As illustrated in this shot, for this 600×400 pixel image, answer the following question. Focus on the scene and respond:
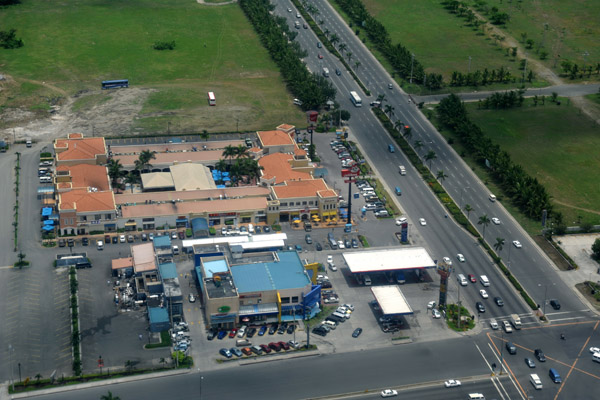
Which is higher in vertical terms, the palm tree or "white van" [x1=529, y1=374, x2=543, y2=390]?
the palm tree

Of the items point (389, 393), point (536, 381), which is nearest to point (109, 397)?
point (389, 393)

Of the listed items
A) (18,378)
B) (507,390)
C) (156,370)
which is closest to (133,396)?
(156,370)

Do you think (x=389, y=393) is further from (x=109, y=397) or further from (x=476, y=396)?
(x=109, y=397)

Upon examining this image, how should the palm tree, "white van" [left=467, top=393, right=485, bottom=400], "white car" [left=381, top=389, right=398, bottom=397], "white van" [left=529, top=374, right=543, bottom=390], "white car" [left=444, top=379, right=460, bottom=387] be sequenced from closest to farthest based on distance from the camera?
the palm tree → "white van" [left=467, top=393, right=485, bottom=400] → "white car" [left=381, top=389, right=398, bottom=397] → "white van" [left=529, top=374, right=543, bottom=390] → "white car" [left=444, top=379, right=460, bottom=387]

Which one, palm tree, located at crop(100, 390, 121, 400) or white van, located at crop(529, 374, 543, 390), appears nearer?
palm tree, located at crop(100, 390, 121, 400)

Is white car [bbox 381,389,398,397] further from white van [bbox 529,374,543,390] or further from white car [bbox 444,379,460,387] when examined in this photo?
white van [bbox 529,374,543,390]

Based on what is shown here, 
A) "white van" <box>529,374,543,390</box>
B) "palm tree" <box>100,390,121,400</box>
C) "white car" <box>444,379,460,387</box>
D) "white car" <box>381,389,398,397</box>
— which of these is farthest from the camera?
"white car" <box>444,379,460,387</box>

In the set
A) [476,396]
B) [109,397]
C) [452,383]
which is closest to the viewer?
[109,397]

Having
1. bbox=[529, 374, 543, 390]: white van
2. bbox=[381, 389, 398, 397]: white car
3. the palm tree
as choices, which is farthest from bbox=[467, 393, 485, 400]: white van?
the palm tree
